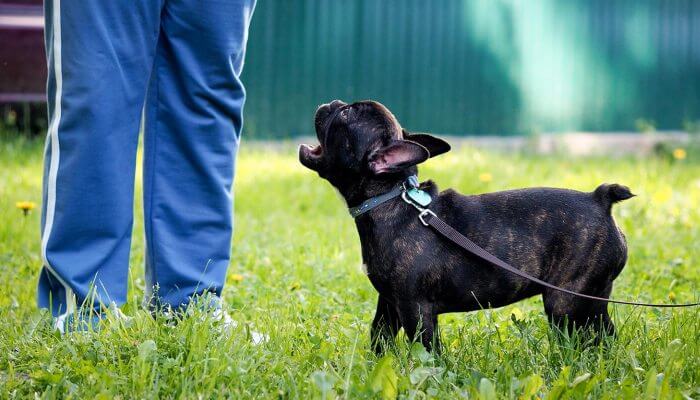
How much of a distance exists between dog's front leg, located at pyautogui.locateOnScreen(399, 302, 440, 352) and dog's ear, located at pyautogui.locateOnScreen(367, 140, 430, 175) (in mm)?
469

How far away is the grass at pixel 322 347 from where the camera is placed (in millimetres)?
2768

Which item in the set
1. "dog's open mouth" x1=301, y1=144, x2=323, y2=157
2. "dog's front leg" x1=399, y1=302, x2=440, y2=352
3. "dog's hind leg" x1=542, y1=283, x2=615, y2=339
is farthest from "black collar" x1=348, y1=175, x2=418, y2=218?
"dog's hind leg" x1=542, y1=283, x2=615, y2=339

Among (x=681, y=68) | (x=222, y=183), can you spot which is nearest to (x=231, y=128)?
(x=222, y=183)

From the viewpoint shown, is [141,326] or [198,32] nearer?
[141,326]

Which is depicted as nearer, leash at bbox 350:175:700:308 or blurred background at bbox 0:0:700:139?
leash at bbox 350:175:700:308

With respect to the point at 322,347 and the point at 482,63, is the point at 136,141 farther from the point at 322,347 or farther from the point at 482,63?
the point at 482,63

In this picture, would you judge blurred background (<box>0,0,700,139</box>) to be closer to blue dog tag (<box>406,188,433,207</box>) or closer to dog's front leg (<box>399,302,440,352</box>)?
blue dog tag (<box>406,188,433,207</box>)

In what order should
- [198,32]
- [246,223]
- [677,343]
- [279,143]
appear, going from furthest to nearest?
[279,143]
[246,223]
[198,32]
[677,343]

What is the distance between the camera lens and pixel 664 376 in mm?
2814

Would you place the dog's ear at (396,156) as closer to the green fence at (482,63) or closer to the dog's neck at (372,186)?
the dog's neck at (372,186)

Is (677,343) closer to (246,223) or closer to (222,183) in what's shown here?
(222,183)

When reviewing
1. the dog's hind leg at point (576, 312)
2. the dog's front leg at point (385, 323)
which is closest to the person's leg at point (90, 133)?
the dog's front leg at point (385, 323)

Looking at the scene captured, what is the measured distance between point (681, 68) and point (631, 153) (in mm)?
1470

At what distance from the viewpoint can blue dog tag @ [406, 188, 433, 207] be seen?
3.15 metres
